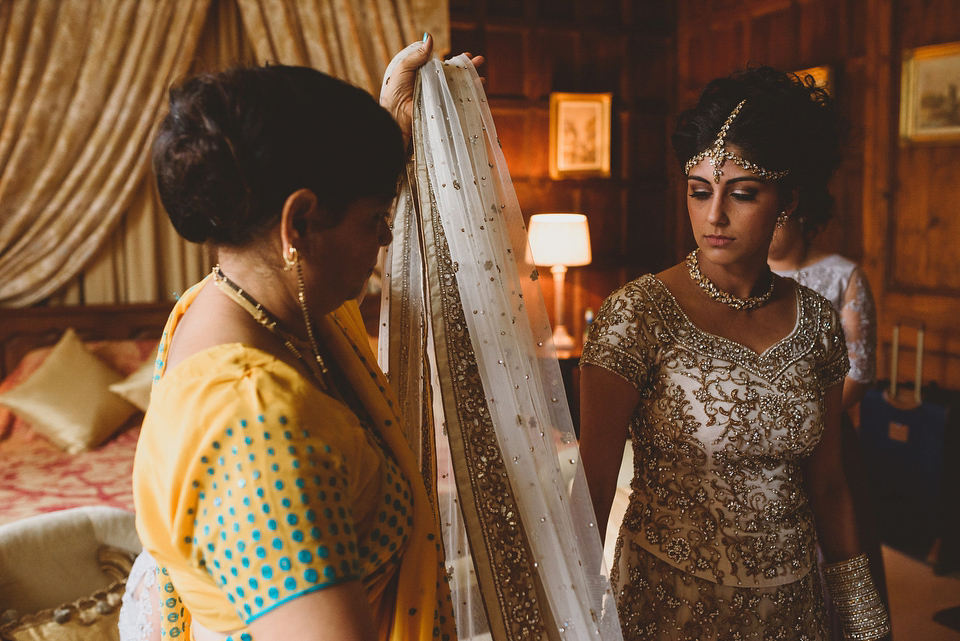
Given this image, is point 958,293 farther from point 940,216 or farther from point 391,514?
point 391,514

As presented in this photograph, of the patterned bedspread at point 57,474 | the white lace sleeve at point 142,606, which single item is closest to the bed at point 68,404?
the patterned bedspread at point 57,474

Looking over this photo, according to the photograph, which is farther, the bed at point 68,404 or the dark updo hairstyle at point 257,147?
the bed at point 68,404

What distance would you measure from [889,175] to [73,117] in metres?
4.24

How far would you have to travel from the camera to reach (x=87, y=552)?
1.84 metres

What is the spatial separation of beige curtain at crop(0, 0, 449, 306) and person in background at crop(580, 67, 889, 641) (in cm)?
354

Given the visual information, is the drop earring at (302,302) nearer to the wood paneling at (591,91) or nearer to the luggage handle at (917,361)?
the luggage handle at (917,361)

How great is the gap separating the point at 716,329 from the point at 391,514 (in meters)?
0.74

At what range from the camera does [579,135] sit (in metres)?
5.14

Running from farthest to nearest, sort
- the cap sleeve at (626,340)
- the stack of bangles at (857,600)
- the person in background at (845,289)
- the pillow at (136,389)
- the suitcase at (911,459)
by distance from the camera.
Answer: the pillow at (136,389) → the suitcase at (911,459) → the person in background at (845,289) → the stack of bangles at (857,600) → the cap sleeve at (626,340)

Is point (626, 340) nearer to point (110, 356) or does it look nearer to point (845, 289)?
point (845, 289)

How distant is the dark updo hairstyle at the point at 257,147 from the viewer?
0.74m

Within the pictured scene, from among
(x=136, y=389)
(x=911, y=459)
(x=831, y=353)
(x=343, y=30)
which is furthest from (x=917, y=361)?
(x=136, y=389)

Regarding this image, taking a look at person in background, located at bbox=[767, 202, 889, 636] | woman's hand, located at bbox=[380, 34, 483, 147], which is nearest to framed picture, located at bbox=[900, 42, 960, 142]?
person in background, located at bbox=[767, 202, 889, 636]

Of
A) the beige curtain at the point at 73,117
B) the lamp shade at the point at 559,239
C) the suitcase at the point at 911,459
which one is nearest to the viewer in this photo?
the suitcase at the point at 911,459
